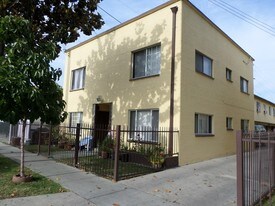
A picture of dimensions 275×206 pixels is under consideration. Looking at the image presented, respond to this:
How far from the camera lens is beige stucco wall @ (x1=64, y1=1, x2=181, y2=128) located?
11.7 metres

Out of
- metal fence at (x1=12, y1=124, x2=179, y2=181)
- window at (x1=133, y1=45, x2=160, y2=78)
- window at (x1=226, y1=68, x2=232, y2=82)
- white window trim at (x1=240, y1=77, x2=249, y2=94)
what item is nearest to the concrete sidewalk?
metal fence at (x1=12, y1=124, x2=179, y2=181)

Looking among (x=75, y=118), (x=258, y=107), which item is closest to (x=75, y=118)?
(x=75, y=118)

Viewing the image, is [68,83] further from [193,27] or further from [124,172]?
[124,172]

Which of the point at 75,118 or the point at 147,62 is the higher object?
the point at 147,62

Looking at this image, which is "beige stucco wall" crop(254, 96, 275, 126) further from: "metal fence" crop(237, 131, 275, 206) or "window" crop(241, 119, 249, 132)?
"metal fence" crop(237, 131, 275, 206)

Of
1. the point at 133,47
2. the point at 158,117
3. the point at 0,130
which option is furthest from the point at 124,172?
the point at 0,130

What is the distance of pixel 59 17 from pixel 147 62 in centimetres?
445

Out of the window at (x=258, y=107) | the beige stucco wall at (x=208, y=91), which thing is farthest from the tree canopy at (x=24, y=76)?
the window at (x=258, y=107)

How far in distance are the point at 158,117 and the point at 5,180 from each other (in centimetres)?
640

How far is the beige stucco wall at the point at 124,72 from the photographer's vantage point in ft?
38.5

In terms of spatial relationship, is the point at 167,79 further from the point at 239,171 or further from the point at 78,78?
the point at 78,78

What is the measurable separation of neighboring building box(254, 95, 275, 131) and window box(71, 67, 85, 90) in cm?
1790

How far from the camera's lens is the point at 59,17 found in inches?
472

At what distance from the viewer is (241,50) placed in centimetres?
1809
